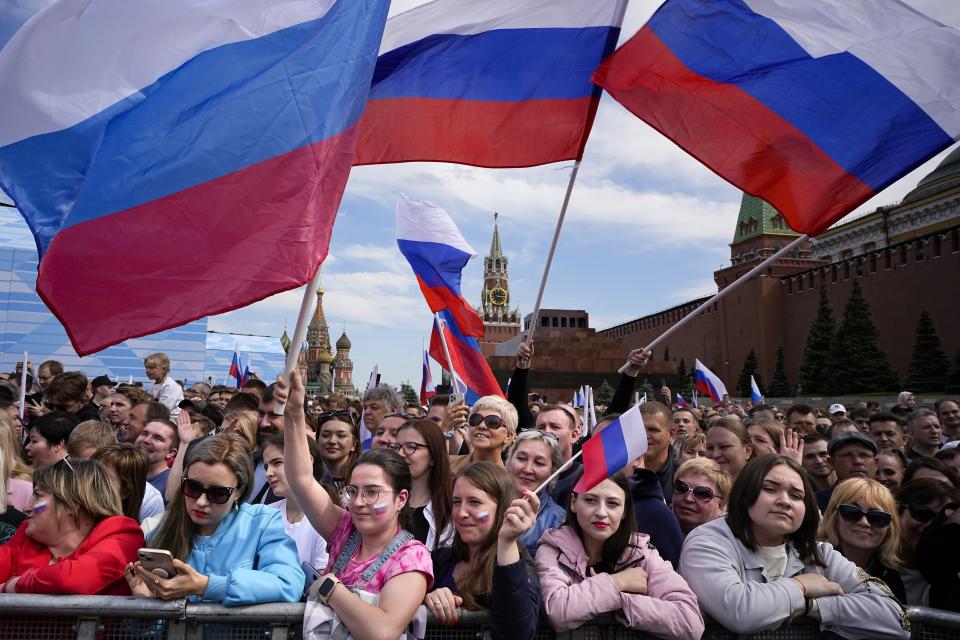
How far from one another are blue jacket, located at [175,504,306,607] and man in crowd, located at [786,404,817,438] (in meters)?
6.01

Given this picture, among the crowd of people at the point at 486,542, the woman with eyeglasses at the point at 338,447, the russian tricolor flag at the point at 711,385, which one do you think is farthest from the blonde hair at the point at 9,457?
the russian tricolor flag at the point at 711,385

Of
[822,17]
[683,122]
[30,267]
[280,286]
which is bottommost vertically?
[280,286]

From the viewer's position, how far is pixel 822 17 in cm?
430

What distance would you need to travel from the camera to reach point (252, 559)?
289 cm

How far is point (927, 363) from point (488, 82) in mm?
33752

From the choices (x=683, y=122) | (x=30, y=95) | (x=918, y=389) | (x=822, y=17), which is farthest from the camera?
(x=918, y=389)

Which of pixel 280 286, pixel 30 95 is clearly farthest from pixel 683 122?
pixel 30 95

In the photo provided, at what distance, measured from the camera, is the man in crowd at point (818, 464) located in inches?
219

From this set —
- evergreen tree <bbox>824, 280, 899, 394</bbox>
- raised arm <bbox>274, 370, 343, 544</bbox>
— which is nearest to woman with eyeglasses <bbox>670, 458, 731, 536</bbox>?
raised arm <bbox>274, 370, 343, 544</bbox>

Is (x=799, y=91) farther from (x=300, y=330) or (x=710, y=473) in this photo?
(x=300, y=330)

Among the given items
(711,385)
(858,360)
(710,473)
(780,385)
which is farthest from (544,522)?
(780,385)

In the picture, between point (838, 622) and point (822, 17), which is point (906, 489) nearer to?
point (838, 622)

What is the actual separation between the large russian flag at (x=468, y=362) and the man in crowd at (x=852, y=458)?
8.74ft

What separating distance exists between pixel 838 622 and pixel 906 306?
139 ft
